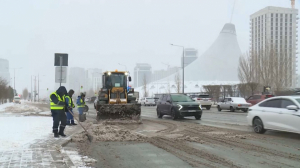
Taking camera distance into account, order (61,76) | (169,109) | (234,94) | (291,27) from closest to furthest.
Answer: (61,76)
(169,109)
(234,94)
(291,27)

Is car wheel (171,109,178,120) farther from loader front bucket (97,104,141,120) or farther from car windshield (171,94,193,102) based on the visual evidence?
loader front bucket (97,104,141,120)

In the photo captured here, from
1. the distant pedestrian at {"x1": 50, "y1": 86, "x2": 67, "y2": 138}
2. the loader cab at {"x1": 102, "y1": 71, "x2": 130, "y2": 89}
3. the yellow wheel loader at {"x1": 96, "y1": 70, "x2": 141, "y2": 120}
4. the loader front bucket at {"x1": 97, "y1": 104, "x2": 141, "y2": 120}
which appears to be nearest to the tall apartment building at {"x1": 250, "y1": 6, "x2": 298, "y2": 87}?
the loader cab at {"x1": 102, "y1": 71, "x2": 130, "y2": 89}

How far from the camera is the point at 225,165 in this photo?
6258 mm

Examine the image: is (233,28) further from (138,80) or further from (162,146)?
(162,146)

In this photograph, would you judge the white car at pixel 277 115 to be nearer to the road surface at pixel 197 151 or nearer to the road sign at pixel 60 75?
the road surface at pixel 197 151

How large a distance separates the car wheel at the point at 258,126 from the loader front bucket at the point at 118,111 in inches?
265

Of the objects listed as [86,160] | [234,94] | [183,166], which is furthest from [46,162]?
[234,94]

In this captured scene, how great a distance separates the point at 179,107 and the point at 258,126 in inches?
269

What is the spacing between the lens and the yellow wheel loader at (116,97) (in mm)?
16359

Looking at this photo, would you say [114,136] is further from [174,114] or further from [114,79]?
[114,79]

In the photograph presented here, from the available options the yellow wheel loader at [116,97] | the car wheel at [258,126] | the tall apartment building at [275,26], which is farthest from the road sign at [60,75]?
the tall apartment building at [275,26]

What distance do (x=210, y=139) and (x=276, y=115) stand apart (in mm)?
2647

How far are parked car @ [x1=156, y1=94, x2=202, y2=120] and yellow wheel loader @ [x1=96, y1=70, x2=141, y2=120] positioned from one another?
87.5 inches

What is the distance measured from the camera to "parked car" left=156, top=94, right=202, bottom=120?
17.8 m
